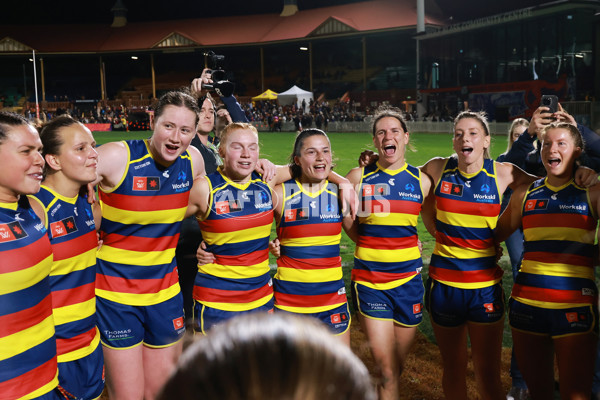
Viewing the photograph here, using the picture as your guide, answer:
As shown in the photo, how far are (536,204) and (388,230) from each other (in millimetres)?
1090

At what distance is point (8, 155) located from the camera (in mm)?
2500

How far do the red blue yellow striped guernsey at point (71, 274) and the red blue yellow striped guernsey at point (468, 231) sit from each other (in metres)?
2.50

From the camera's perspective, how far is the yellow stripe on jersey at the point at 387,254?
162 inches

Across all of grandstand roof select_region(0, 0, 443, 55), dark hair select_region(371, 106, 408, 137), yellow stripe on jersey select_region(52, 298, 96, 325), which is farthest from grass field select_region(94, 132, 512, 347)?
grandstand roof select_region(0, 0, 443, 55)

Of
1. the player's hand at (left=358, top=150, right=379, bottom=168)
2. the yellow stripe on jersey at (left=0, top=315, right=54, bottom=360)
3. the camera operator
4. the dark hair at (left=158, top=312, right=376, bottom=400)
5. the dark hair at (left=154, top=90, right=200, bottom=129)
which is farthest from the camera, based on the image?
the camera operator

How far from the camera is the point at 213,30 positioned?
184 feet

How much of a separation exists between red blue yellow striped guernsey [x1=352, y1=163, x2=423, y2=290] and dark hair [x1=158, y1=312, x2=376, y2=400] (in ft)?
10.4

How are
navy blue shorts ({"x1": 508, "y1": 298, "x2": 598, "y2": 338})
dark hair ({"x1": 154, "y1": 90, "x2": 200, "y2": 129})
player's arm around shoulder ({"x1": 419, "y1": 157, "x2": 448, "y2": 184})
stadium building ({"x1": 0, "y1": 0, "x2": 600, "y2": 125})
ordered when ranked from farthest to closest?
stadium building ({"x1": 0, "y1": 0, "x2": 600, "y2": 125}), player's arm around shoulder ({"x1": 419, "y1": 157, "x2": 448, "y2": 184}), dark hair ({"x1": 154, "y1": 90, "x2": 200, "y2": 129}), navy blue shorts ({"x1": 508, "y1": 298, "x2": 598, "y2": 338})

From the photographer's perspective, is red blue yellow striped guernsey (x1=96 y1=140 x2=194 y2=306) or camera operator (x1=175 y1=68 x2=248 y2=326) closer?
red blue yellow striped guernsey (x1=96 y1=140 x2=194 y2=306)

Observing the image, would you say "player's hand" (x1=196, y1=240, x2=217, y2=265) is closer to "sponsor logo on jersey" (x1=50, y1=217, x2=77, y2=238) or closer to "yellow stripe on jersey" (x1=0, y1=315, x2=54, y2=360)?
"sponsor logo on jersey" (x1=50, y1=217, x2=77, y2=238)

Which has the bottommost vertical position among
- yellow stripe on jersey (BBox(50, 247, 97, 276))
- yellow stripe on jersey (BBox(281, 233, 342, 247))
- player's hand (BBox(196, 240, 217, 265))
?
player's hand (BBox(196, 240, 217, 265))

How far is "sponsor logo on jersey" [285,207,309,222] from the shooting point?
404cm

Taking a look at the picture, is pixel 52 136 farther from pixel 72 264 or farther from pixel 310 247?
pixel 310 247

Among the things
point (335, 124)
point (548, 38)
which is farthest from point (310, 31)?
point (548, 38)
